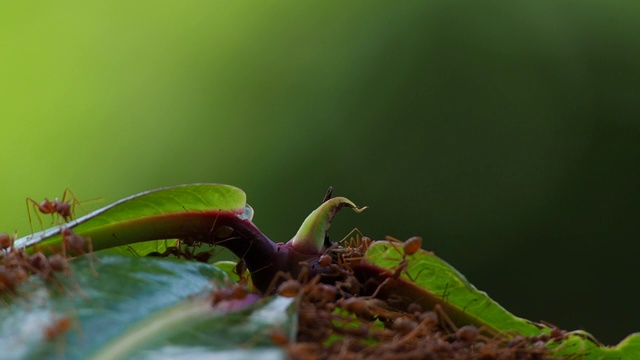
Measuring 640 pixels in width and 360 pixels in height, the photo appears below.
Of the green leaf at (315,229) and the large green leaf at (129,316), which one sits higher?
the green leaf at (315,229)

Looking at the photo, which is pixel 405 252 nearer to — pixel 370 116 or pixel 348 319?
pixel 348 319

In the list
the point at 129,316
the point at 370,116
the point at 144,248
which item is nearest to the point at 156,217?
the point at 144,248

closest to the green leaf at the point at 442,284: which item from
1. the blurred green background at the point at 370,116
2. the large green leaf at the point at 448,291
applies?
the large green leaf at the point at 448,291

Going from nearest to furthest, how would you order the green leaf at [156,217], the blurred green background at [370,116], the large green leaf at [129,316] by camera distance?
the large green leaf at [129,316] → the green leaf at [156,217] → the blurred green background at [370,116]

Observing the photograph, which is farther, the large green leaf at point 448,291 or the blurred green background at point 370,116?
the blurred green background at point 370,116

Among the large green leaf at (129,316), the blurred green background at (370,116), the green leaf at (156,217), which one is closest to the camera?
the large green leaf at (129,316)

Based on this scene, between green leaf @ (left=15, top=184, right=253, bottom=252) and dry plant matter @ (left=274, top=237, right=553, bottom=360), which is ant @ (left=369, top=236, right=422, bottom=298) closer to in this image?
dry plant matter @ (left=274, top=237, right=553, bottom=360)

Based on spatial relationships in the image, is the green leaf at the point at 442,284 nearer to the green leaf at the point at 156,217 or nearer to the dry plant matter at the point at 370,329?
the dry plant matter at the point at 370,329

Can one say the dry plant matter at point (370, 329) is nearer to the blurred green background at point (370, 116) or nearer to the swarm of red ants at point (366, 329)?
the swarm of red ants at point (366, 329)
